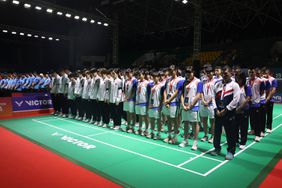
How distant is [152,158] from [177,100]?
1.86 meters

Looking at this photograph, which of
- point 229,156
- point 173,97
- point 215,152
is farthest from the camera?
point 173,97

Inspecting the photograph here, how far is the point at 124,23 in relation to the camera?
2573cm

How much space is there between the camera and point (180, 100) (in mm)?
6812

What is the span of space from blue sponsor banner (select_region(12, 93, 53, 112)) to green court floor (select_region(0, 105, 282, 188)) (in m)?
3.27

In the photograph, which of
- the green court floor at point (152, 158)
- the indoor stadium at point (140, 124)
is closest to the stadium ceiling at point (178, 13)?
the indoor stadium at point (140, 124)

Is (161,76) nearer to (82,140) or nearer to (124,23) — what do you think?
(82,140)

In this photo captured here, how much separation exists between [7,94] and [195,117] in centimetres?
1436

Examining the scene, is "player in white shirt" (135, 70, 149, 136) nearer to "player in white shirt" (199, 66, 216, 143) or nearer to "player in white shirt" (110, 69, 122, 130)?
"player in white shirt" (110, 69, 122, 130)

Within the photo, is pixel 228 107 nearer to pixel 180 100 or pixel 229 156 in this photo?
pixel 229 156

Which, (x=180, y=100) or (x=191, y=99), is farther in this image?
(x=180, y=100)

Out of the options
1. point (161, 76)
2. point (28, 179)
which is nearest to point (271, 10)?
point (161, 76)

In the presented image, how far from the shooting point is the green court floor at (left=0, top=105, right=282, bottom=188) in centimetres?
462

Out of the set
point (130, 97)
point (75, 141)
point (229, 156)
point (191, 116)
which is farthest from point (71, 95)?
point (229, 156)

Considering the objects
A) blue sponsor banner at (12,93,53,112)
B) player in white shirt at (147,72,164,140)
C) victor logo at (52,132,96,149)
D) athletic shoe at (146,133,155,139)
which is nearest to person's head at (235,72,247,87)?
player in white shirt at (147,72,164,140)
